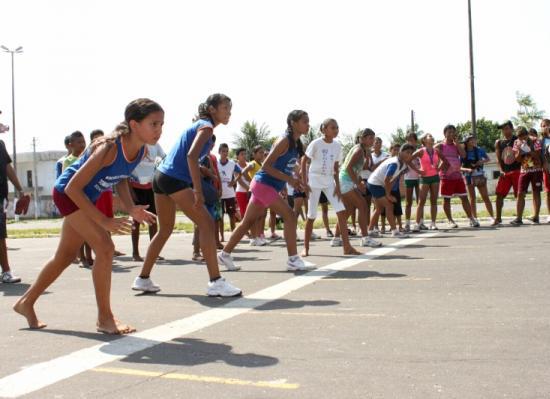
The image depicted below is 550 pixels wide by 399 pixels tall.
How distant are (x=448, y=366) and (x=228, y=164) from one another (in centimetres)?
1102

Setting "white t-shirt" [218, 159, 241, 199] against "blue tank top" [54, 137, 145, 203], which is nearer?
"blue tank top" [54, 137, 145, 203]

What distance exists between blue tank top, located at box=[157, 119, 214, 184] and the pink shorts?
1.77 metres

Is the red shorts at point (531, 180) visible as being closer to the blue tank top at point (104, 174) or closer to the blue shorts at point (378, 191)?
the blue shorts at point (378, 191)

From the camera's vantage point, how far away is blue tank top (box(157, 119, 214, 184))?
6.88 meters

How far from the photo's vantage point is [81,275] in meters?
9.22

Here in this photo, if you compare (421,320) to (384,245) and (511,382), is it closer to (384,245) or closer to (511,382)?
(511,382)

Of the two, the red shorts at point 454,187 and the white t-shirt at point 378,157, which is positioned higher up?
the white t-shirt at point 378,157

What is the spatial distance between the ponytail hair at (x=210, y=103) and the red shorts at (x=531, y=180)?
29.6ft

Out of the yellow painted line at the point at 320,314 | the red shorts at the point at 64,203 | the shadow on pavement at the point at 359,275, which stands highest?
the red shorts at the point at 64,203

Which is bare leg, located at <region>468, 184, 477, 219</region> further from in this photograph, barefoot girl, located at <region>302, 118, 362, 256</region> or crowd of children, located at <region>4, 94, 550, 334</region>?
barefoot girl, located at <region>302, 118, 362, 256</region>

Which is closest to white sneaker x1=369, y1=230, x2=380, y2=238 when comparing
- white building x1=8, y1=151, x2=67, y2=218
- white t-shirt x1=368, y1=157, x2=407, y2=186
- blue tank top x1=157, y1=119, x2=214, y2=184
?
white t-shirt x1=368, y1=157, x2=407, y2=186

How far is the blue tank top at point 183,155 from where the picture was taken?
22.6ft

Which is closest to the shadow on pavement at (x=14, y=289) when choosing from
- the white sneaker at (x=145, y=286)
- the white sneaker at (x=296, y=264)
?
the white sneaker at (x=145, y=286)

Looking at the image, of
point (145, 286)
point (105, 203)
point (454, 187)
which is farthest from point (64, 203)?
point (454, 187)
